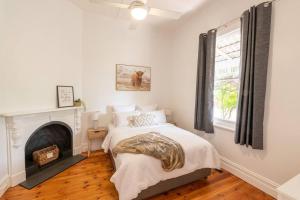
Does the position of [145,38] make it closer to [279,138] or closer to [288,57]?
[288,57]

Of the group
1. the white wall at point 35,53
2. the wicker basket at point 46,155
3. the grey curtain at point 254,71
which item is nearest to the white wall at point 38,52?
the white wall at point 35,53

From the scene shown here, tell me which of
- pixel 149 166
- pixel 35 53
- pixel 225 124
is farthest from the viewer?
pixel 225 124

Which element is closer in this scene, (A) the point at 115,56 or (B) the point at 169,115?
(A) the point at 115,56

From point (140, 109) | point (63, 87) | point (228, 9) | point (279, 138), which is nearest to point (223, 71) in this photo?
point (228, 9)

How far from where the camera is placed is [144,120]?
126 inches

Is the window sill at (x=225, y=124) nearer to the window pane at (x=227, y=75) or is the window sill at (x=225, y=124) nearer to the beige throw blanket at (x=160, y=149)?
the window pane at (x=227, y=75)

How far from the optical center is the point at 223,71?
2867 millimetres

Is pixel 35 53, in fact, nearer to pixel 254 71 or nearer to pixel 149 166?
pixel 149 166

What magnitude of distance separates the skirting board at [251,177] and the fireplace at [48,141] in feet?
9.30

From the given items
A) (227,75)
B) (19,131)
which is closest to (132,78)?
(227,75)

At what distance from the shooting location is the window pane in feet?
8.65

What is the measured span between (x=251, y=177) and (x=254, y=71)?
1494mm

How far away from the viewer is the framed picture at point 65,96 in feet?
9.15

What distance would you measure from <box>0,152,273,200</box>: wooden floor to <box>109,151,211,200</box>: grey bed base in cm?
9
